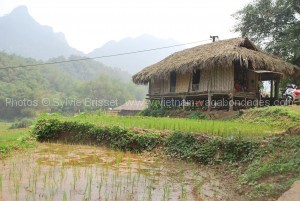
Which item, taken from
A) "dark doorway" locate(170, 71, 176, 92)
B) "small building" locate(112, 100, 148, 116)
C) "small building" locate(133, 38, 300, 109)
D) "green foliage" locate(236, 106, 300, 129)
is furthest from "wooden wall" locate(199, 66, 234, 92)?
"small building" locate(112, 100, 148, 116)

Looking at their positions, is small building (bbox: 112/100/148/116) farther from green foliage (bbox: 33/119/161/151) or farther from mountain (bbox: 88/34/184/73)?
mountain (bbox: 88/34/184/73)

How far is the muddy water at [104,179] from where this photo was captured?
14.6 ft

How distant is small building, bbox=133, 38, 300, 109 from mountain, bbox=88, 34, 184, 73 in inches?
4521

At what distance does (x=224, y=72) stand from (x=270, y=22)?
275 inches

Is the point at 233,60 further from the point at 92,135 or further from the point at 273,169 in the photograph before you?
the point at 273,169

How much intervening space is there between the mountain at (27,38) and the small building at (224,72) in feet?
329

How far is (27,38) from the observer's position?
4875 inches

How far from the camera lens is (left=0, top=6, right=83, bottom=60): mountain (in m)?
112

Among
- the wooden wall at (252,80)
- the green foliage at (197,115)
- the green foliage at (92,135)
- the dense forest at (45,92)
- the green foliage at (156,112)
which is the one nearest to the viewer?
the green foliage at (92,135)

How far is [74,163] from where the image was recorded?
21.5 feet

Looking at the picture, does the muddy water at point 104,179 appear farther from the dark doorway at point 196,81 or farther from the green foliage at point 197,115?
the dark doorway at point 196,81

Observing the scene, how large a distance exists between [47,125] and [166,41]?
559 feet

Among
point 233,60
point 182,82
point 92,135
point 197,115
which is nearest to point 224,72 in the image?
point 233,60

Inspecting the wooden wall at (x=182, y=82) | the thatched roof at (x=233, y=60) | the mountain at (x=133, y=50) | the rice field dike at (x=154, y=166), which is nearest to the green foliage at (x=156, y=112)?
the wooden wall at (x=182, y=82)
